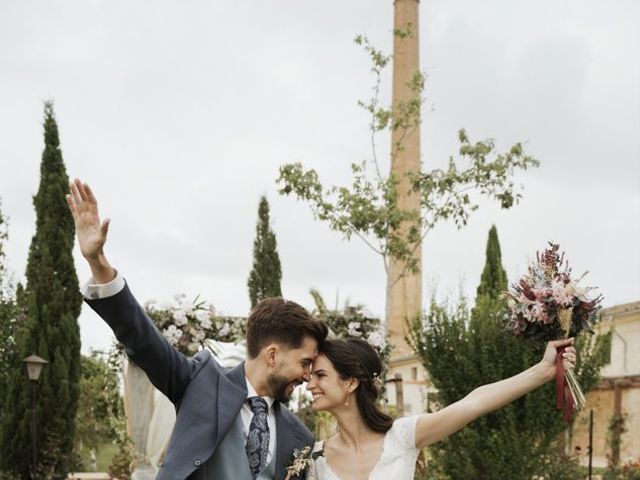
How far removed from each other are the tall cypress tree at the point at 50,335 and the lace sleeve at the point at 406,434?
13962 mm

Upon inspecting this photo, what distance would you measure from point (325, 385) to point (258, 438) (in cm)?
52

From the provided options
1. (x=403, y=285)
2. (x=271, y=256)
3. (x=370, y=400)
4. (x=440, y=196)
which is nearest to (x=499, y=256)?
(x=403, y=285)

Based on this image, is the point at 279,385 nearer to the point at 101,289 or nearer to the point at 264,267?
the point at 101,289

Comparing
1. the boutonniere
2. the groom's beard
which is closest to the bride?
the boutonniere

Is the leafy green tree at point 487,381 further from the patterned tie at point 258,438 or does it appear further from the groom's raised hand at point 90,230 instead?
the groom's raised hand at point 90,230

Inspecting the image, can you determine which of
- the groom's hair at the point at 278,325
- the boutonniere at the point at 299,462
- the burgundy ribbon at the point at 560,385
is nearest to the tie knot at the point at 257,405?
the groom's hair at the point at 278,325

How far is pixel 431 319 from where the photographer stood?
11281 mm

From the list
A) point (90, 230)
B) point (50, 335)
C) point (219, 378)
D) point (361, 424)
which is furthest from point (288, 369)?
point (50, 335)

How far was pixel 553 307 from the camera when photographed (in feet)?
11.2

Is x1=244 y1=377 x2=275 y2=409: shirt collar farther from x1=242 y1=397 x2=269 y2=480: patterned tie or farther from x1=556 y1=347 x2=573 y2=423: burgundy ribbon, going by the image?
x1=556 y1=347 x2=573 y2=423: burgundy ribbon

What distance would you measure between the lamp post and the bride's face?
12134 mm

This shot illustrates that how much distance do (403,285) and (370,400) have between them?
24.5m

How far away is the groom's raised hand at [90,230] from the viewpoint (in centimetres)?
259

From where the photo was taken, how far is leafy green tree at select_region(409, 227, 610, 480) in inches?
413
